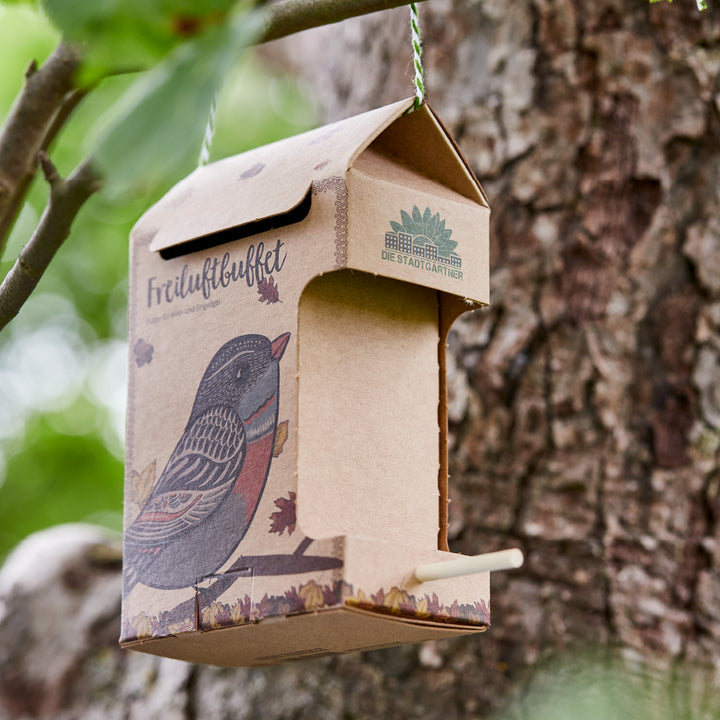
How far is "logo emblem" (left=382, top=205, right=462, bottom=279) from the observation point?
3.03ft

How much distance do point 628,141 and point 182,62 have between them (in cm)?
139

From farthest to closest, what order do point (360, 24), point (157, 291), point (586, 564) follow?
point (360, 24)
point (586, 564)
point (157, 291)

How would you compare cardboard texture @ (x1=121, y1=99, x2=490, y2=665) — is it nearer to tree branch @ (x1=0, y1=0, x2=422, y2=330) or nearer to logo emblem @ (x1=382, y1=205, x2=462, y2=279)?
logo emblem @ (x1=382, y1=205, x2=462, y2=279)

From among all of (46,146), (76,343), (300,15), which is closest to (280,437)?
(300,15)

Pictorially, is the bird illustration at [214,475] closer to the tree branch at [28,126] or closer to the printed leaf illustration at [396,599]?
the printed leaf illustration at [396,599]

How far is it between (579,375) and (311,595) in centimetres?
89

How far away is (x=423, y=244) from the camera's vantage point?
0.95 metres

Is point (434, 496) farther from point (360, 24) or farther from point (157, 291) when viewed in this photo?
point (360, 24)

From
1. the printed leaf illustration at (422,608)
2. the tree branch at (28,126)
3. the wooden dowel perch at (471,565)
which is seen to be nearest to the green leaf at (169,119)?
the wooden dowel perch at (471,565)

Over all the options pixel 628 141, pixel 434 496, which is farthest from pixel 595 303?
pixel 434 496

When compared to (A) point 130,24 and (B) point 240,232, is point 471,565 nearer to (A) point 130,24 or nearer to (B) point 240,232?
(B) point 240,232

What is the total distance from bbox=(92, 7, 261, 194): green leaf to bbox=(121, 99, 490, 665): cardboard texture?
1.60ft

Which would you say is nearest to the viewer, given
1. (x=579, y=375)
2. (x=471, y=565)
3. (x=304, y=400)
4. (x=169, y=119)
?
(x=169, y=119)

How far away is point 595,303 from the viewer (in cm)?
165
